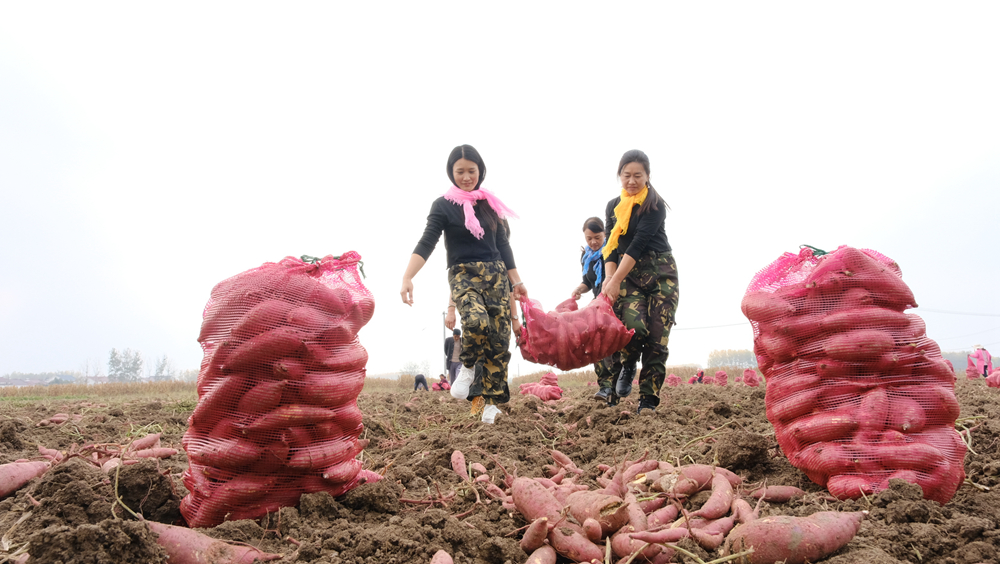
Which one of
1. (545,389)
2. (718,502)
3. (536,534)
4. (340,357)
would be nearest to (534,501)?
(536,534)

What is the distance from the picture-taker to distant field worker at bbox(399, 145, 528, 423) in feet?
13.7

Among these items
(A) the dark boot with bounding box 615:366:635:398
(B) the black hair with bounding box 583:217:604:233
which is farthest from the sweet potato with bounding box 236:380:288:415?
(B) the black hair with bounding box 583:217:604:233

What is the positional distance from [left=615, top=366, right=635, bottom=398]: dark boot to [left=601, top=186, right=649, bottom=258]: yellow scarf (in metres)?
1.18

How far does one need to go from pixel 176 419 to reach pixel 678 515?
4489 millimetres

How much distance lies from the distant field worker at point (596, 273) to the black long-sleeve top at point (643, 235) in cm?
77

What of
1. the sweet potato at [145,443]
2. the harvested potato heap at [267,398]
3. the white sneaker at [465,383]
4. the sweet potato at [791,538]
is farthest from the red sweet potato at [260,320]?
the white sneaker at [465,383]

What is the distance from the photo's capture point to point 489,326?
416 centimetres

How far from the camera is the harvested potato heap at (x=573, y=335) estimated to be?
425 cm

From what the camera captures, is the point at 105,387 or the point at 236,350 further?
the point at 105,387

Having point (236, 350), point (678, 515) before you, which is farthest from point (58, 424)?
point (678, 515)

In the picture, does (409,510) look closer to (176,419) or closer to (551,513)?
(551,513)

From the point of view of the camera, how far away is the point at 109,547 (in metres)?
1.49

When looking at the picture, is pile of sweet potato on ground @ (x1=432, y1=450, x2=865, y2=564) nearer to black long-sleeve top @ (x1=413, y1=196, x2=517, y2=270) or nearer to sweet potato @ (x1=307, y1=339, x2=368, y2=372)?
sweet potato @ (x1=307, y1=339, x2=368, y2=372)

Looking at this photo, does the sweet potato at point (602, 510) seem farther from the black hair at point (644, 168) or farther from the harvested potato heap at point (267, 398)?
the black hair at point (644, 168)
